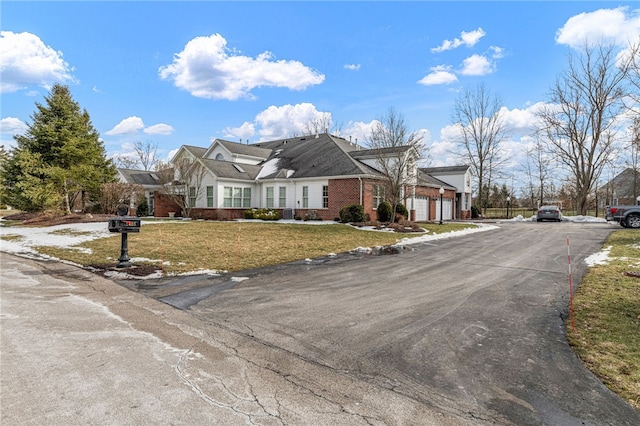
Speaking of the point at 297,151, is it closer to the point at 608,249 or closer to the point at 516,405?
the point at 608,249

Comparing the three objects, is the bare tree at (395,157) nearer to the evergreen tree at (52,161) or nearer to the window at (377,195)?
the window at (377,195)

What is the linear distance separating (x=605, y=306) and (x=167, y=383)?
657cm

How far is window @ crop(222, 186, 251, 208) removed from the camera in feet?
85.3

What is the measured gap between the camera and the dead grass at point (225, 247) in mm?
9695

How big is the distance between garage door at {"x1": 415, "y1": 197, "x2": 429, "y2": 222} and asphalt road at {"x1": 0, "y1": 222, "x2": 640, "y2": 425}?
22.4 metres

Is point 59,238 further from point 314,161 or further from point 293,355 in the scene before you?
point 314,161

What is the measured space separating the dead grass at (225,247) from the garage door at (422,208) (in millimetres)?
12793

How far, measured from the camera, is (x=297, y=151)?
30.0 meters

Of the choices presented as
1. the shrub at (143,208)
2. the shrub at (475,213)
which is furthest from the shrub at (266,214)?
the shrub at (475,213)

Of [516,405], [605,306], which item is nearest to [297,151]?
[605,306]

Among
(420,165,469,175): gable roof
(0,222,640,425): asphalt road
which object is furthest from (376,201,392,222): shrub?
(420,165,469,175): gable roof

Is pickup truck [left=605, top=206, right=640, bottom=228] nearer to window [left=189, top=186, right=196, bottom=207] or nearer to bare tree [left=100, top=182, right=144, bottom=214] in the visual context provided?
window [left=189, top=186, right=196, bottom=207]

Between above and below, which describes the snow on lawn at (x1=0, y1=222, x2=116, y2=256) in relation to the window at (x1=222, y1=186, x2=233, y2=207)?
below

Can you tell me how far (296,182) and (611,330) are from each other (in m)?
22.0
